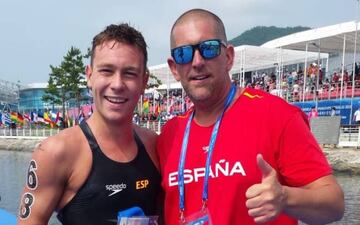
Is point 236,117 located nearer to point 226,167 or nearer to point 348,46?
point 226,167

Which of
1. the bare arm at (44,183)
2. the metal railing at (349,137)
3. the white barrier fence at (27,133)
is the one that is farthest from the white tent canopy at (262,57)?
the bare arm at (44,183)

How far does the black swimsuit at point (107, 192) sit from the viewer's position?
9.92 ft

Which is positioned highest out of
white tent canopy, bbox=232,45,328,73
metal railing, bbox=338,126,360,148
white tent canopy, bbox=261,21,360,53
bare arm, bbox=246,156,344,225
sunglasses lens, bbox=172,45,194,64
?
white tent canopy, bbox=261,21,360,53

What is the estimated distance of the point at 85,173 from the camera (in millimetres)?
3045

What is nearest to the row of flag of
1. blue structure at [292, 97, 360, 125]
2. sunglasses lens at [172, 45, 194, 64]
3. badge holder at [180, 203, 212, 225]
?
blue structure at [292, 97, 360, 125]

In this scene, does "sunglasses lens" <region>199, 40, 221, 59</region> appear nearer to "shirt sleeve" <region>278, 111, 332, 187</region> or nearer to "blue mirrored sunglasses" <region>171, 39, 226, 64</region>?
"blue mirrored sunglasses" <region>171, 39, 226, 64</region>

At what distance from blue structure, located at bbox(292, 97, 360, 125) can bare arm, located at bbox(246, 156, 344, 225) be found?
20.8m

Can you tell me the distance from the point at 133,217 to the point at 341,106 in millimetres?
22495

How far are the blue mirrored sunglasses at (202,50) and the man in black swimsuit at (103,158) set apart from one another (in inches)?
15.3

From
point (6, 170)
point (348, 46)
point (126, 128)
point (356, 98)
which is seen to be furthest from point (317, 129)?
point (126, 128)

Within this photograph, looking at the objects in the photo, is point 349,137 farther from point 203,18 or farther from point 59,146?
point 59,146

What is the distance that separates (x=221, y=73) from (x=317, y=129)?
1961 centimetres

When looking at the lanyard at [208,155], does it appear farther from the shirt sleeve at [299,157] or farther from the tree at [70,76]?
the tree at [70,76]

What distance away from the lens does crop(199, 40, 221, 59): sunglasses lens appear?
298cm
